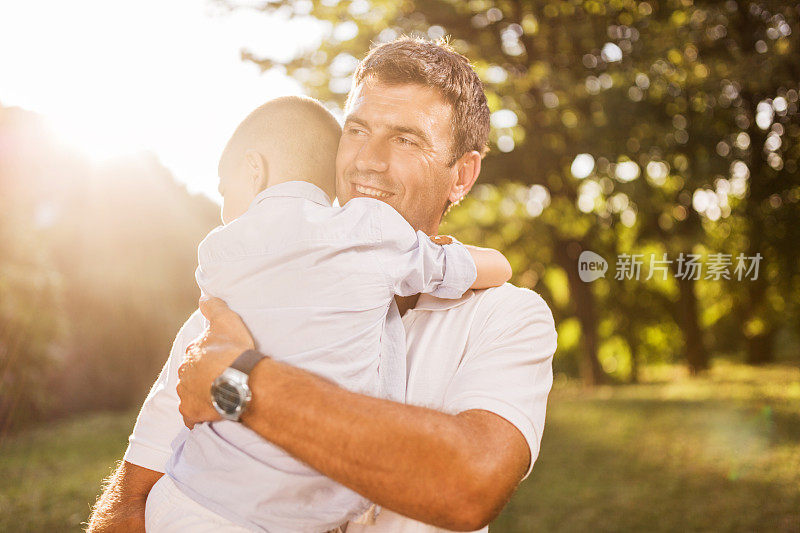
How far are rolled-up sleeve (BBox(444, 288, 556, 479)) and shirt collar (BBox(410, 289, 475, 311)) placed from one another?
0.09m

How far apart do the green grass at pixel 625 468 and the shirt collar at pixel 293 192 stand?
282 inches

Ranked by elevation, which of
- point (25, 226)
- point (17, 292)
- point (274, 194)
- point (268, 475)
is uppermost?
point (274, 194)

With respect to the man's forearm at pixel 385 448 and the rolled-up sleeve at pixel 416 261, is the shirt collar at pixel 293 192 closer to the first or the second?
the rolled-up sleeve at pixel 416 261

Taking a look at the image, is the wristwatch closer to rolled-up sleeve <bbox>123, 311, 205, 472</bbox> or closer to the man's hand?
the man's hand

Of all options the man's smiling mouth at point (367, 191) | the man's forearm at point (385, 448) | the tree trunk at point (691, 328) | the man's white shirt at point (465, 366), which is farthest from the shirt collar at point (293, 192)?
the tree trunk at point (691, 328)

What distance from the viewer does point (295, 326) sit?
178 centimetres

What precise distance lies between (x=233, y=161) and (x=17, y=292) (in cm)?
1020

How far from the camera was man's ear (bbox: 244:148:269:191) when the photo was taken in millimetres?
2387

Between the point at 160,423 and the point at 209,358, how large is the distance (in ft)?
2.03

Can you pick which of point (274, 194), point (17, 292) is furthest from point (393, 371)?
point (17, 292)

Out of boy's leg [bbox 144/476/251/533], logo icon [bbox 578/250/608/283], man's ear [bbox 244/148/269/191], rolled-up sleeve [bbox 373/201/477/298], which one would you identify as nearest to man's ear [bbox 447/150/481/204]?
rolled-up sleeve [bbox 373/201/477/298]

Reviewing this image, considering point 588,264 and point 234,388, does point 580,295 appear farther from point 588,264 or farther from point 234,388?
point 234,388

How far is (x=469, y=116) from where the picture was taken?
2.64m

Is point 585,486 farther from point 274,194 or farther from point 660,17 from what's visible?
point 274,194
